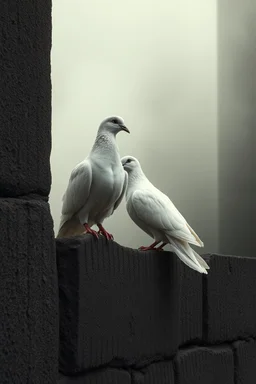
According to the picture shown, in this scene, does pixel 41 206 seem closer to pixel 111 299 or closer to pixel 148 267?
pixel 111 299

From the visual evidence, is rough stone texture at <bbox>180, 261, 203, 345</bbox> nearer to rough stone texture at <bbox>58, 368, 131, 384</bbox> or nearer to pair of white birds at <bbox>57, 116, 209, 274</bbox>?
pair of white birds at <bbox>57, 116, 209, 274</bbox>

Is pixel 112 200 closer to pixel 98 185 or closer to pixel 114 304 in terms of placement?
pixel 98 185

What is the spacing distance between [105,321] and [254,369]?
2.76ft

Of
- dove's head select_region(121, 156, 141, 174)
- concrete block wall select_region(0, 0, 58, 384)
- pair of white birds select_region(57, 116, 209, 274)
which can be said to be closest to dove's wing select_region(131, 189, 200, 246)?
pair of white birds select_region(57, 116, 209, 274)

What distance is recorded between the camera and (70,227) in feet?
4.79

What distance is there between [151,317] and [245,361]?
1.86 ft

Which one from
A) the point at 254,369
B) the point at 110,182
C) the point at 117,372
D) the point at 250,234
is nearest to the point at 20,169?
→ the point at 110,182

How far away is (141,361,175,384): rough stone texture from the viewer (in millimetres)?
1438

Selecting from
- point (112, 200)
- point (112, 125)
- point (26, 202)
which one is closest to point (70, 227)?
point (112, 200)

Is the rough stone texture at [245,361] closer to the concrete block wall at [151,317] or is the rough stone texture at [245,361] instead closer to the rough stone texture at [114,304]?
the concrete block wall at [151,317]

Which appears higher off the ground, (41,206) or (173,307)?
(41,206)

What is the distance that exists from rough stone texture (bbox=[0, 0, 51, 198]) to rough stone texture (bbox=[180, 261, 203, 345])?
2.27 feet

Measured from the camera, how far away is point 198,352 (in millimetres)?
1673

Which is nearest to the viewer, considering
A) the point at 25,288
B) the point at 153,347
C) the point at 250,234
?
the point at 25,288
